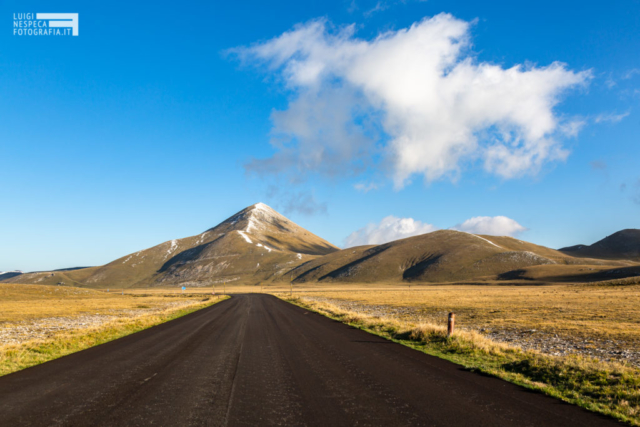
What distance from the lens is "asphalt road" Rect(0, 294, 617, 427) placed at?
6641 millimetres

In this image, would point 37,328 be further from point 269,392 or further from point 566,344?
point 566,344

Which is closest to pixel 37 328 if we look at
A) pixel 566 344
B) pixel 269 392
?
pixel 269 392

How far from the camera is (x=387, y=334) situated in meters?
19.5

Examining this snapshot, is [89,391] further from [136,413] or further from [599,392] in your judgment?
[599,392]

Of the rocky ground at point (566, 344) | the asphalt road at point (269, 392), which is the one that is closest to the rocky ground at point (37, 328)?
the asphalt road at point (269, 392)

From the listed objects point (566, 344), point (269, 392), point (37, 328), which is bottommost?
point (566, 344)

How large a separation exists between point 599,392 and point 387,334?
11.7 metres

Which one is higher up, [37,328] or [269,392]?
[269,392]

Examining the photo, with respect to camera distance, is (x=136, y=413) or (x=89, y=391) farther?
(x=89, y=391)

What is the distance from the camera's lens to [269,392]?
833 cm

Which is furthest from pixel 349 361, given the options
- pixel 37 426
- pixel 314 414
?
pixel 37 426

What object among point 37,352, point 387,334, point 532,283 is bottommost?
point 532,283

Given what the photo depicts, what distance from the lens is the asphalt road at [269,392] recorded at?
6.64 metres

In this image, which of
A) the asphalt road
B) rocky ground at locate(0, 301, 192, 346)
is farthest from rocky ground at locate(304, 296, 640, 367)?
rocky ground at locate(0, 301, 192, 346)
